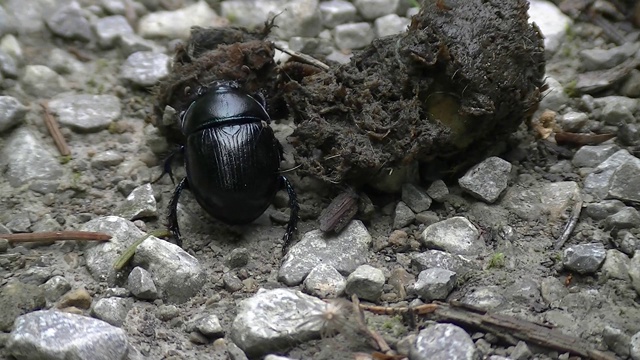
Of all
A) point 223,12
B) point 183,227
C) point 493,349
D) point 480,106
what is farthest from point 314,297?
point 223,12

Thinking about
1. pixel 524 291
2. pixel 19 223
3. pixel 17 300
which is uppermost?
pixel 524 291

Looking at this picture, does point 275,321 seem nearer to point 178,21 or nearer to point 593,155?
point 593,155

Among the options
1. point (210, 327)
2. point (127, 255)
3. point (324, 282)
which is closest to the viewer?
point (210, 327)

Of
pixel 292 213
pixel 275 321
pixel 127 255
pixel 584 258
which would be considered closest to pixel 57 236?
pixel 127 255

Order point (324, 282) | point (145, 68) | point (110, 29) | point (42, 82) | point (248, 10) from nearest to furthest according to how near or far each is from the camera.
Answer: point (324, 282), point (42, 82), point (145, 68), point (110, 29), point (248, 10)

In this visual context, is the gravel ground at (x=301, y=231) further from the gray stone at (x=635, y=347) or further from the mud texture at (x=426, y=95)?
the mud texture at (x=426, y=95)

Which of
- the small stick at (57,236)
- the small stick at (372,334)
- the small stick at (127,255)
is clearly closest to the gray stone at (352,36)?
the small stick at (127,255)

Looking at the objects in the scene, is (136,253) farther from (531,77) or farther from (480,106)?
(531,77)
